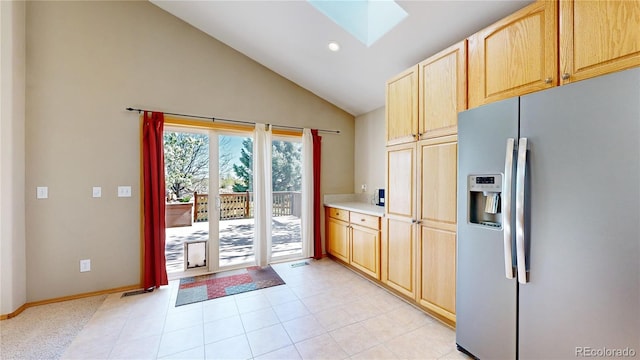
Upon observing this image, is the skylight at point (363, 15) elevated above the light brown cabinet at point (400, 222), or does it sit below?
above

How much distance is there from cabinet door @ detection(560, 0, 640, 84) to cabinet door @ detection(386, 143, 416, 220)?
3.95 ft

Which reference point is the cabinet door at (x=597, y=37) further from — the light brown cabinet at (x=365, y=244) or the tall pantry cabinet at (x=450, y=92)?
the light brown cabinet at (x=365, y=244)

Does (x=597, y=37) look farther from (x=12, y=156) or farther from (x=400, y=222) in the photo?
(x=12, y=156)

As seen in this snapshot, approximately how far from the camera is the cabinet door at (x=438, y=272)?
2041 millimetres

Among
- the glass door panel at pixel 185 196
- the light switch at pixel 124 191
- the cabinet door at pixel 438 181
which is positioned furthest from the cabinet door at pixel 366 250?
the light switch at pixel 124 191

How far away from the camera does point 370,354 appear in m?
1.83

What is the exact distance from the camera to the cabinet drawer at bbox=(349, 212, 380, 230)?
9.69 feet

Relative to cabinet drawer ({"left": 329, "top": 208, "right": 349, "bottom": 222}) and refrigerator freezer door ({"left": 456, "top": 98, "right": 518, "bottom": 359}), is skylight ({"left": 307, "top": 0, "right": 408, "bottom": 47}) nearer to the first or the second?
refrigerator freezer door ({"left": 456, "top": 98, "right": 518, "bottom": 359})

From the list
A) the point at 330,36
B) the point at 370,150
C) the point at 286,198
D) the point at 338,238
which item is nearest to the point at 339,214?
the point at 338,238

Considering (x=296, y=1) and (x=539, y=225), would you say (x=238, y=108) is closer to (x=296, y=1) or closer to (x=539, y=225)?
(x=296, y=1)

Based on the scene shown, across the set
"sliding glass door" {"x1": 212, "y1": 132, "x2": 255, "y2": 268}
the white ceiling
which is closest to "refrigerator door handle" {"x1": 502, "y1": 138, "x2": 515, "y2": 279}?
the white ceiling

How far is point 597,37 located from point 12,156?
178 inches

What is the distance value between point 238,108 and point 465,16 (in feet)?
9.35

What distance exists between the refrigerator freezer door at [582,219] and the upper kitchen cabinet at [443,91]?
60 cm
